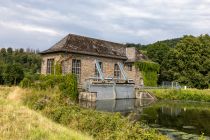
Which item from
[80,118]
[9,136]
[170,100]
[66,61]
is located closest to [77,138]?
[9,136]

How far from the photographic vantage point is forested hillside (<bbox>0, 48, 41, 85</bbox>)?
38.2 meters

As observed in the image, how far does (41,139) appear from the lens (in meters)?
7.07

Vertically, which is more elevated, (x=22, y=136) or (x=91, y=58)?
(x=91, y=58)

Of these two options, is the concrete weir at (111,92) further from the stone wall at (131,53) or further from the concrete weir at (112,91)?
the stone wall at (131,53)

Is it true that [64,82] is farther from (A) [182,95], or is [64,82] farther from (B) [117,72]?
(A) [182,95]

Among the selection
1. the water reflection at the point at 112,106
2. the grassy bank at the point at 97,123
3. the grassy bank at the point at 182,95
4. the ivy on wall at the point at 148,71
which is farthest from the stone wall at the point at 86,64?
the grassy bank at the point at 97,123

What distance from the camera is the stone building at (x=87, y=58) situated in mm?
31203

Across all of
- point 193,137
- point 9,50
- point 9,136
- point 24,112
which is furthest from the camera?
point 9,50

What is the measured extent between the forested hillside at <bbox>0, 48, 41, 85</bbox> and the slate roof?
6305mm

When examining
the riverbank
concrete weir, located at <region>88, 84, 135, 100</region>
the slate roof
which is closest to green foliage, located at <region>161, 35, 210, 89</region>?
the slate roof

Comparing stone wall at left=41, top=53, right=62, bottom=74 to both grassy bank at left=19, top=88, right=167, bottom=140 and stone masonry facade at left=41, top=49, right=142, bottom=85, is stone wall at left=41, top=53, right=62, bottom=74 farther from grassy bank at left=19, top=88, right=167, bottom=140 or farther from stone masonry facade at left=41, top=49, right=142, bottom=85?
grassy bank at left=19, top=88, right=167, bottom=140

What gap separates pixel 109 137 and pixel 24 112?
354 centimetres

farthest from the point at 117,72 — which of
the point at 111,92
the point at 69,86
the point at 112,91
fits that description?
the point at 69,86

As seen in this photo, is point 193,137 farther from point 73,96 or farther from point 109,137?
point 73,96
